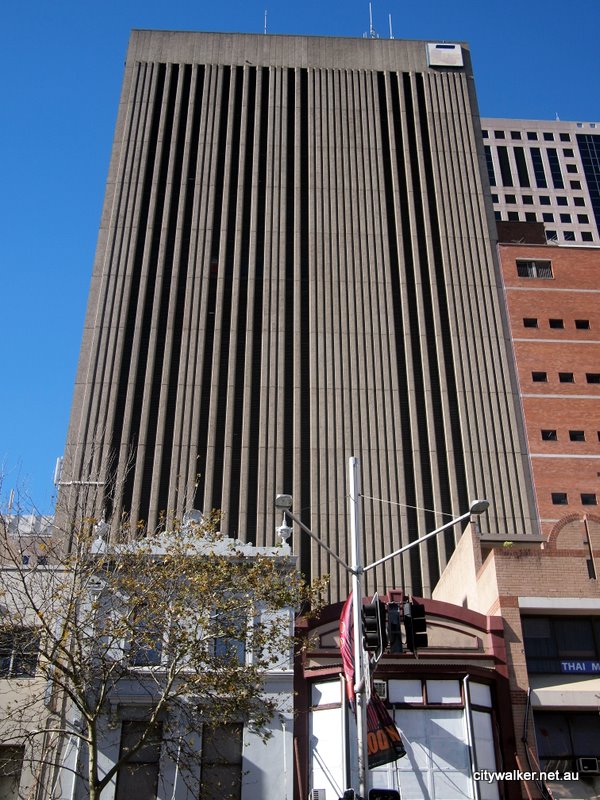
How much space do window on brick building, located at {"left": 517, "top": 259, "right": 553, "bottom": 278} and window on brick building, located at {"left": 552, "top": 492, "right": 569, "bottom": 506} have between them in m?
16.6

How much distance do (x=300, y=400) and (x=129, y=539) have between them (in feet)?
87.2

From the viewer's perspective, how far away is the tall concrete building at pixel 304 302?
160 feet

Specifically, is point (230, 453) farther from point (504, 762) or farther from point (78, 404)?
point (504, 762)

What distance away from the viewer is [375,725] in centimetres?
2050

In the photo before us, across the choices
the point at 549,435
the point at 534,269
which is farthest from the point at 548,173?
the point at 549,435

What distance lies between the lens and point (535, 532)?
1896 inches

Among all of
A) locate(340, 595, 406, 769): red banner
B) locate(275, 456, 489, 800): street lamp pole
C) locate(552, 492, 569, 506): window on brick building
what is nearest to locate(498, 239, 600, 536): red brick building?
locate(552, 492, 569, 506): window on brick building

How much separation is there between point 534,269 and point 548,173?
186ft

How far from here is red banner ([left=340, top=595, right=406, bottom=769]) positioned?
65.1 feet

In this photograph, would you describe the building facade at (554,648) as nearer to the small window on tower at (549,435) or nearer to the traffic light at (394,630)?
the traffic light at (394,630)

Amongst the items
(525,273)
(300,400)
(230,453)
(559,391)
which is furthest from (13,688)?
(525,273)

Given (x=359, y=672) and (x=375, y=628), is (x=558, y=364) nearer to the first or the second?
(x=375, y=628)

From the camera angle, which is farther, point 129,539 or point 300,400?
point 300,400

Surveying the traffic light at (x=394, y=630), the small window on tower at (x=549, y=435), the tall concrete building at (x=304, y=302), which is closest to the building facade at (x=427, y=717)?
the traffic light at (x=394, y=630)
